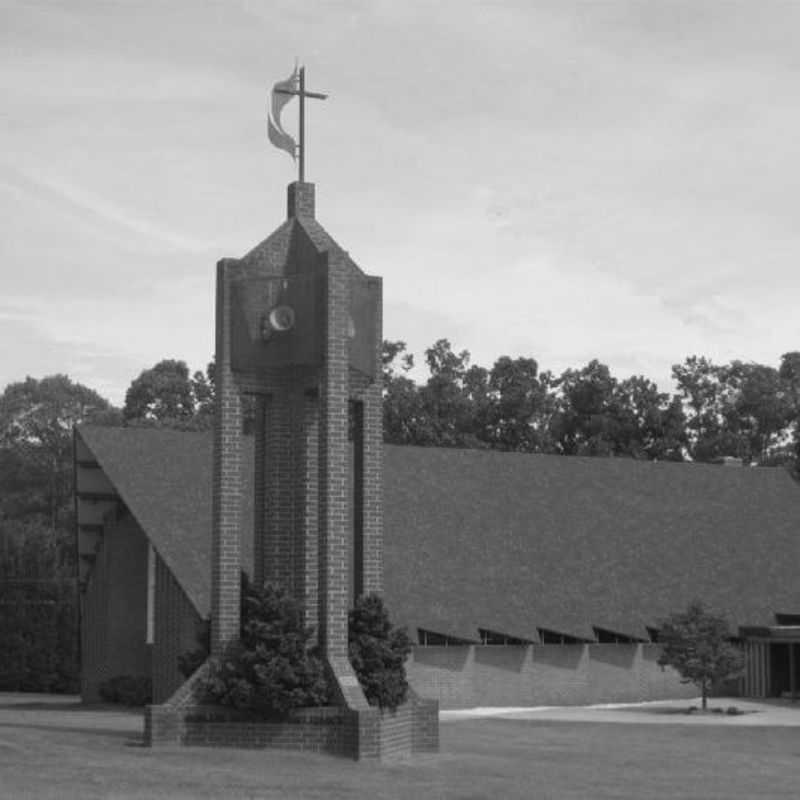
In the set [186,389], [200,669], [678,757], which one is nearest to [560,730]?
[678,757]

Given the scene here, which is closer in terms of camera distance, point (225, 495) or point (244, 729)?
point (244, 729)

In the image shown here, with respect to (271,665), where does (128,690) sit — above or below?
below

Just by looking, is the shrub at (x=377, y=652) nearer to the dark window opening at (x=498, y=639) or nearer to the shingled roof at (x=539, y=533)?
the shingled roof at (x=539, y=533)

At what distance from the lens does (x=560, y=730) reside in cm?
Result: 3491

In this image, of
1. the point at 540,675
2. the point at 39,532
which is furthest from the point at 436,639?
the point at 39,532

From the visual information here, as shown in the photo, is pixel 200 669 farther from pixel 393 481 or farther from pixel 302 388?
pixel 393 481

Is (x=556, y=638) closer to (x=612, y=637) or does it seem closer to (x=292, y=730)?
(x=612, y=637)

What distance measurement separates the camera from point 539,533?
166ft

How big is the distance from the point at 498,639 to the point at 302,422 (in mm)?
20370

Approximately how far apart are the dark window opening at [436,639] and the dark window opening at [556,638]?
2506 millimetres

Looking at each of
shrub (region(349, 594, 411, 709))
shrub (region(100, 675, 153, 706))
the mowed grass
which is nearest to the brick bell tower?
shrub (region(349, 594, 411, 709))

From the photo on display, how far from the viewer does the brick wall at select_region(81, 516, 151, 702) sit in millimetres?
46625

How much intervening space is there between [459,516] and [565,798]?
1143 inches

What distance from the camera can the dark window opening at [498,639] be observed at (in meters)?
45.9
